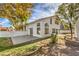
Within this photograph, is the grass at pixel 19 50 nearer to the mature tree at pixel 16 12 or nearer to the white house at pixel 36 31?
the white house at pixel 36 31

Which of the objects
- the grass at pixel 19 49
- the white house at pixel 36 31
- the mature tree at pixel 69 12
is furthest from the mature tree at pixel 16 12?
the mature tree at pixel 69 12

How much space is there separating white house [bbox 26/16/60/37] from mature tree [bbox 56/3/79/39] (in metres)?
0.10

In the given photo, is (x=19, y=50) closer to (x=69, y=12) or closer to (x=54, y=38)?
(x=54, y=38)

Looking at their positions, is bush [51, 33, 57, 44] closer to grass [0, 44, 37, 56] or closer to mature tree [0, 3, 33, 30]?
grass [0, 44, 37, 56]

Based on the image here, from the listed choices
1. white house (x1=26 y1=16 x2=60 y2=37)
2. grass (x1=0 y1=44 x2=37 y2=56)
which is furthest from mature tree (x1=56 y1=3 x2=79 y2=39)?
grass (x1=0 y1=44 x2=37 y2=56)

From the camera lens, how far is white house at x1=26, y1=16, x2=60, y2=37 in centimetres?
175

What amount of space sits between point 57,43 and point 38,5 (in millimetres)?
436

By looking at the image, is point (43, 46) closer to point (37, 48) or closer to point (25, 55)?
point (37, 48)

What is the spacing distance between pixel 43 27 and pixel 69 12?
31 cm

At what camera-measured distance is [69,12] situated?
1.77 m

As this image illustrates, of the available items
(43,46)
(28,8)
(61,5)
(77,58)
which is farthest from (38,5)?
(77,58)

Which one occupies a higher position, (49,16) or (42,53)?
(49,16)

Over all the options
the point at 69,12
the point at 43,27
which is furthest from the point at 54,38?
the point at 69,12

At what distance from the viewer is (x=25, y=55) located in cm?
175
